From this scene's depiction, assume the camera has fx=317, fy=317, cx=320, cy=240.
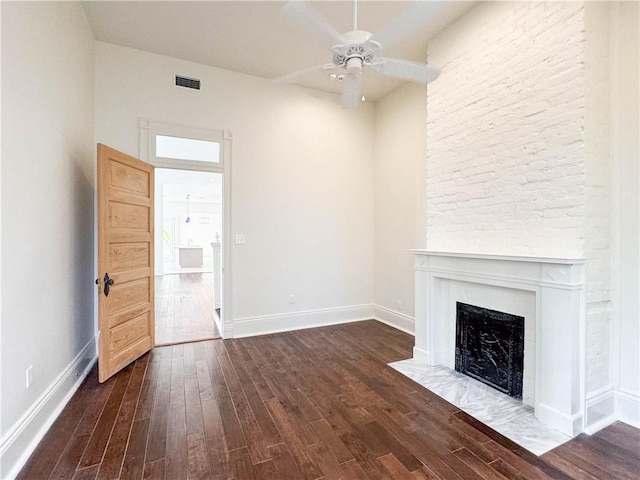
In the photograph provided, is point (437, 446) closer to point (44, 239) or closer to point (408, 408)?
point (408, 408)

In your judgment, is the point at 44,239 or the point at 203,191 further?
the point at 203,191

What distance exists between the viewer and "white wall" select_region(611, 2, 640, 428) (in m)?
2.32

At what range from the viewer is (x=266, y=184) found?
4496 mm

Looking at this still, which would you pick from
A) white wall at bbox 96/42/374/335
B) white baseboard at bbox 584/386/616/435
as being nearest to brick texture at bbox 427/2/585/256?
white baseboard at bbox 584/386/616/435

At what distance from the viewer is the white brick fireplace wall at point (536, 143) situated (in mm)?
2305

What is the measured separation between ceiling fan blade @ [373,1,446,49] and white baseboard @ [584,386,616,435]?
2.81 meters

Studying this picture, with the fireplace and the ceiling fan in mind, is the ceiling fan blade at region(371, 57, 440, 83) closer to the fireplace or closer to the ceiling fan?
the ceiling fan

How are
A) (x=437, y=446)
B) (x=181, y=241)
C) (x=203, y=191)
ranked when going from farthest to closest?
(x=181, y=241) < (x=203, y=191) < (x=437, y=446)

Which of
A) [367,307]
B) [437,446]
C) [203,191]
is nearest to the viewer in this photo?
[437,446]

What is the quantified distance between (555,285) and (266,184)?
3487 mm

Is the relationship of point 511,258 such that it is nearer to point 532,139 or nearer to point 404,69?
point 532,139

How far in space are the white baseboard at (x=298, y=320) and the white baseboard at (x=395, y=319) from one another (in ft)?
0.47

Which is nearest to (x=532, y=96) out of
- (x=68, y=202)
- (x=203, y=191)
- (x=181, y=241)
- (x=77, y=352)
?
(x=68, y=202)

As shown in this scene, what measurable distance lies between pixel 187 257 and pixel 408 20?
1249 cm
